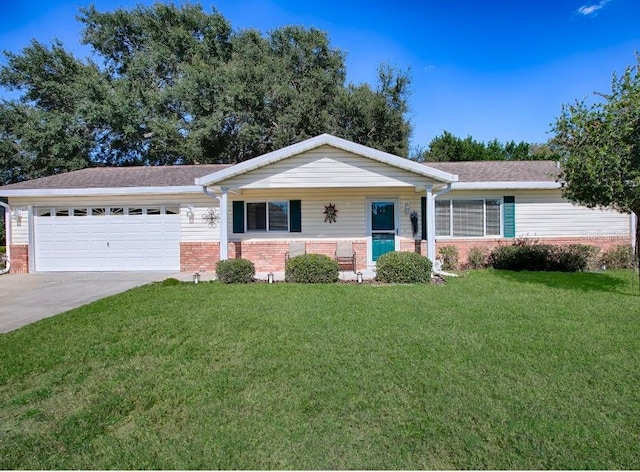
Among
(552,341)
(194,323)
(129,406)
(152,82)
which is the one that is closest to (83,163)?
(152,82)

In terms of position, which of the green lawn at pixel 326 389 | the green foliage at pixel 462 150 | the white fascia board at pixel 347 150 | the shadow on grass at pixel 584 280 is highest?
the green foliage at pixel 462 150

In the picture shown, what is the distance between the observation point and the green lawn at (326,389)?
8.46ft

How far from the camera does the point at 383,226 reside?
12555 mm

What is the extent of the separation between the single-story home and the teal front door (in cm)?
3

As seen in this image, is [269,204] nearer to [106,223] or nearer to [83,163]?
[106,223]

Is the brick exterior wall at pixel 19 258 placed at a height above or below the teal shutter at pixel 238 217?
below

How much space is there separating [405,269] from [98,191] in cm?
1001

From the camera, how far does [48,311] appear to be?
6.93 metres

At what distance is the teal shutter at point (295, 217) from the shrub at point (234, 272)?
114 inches

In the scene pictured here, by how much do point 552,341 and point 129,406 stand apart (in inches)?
191

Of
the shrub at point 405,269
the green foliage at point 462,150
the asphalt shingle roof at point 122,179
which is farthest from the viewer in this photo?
the green foliage at point 462,150

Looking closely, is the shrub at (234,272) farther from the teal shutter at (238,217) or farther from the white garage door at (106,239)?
the white garage door at (106,239)

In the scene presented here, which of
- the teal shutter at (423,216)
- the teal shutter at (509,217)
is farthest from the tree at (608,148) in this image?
the teal shutter at (423,216)

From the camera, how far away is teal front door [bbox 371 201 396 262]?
1251 cm
